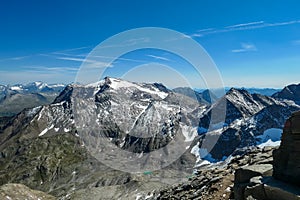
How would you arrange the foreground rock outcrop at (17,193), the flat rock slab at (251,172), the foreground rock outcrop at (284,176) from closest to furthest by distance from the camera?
the foreground rock outcrop at (284,176)
the flat rock slab at (251,172)
the foreground rock outcrop at (17,193)

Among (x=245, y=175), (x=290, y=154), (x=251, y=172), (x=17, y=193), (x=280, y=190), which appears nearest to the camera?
(x=280, y=190)

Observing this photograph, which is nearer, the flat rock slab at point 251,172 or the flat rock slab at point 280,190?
the flat rock slab at point 280,190

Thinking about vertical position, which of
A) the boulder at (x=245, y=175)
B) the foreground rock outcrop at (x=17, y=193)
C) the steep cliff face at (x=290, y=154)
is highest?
the steep cliff face at (x=290, y=154)

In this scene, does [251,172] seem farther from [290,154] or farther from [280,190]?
[280,190]

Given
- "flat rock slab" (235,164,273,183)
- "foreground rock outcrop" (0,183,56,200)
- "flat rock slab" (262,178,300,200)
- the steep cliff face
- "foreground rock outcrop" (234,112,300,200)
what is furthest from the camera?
"foreground rock outcrop" (0,183,56,200)

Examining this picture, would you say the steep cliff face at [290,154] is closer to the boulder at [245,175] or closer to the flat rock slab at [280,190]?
the flat rock slab at [280,190]

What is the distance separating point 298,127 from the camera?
80.2 feet

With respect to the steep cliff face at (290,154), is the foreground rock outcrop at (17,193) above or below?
below

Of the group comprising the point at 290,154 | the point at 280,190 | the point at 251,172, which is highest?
the point at 290,154

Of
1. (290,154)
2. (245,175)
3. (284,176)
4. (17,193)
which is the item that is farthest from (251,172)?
(17,193)

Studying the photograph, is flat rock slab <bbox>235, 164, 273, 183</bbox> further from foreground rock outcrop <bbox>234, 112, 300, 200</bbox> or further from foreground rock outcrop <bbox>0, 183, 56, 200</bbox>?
→ foreground rock outcrop <bbox>0, 183, 56, 200</bbox>

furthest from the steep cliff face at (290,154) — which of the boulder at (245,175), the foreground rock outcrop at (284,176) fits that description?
the boulder at (245,175)

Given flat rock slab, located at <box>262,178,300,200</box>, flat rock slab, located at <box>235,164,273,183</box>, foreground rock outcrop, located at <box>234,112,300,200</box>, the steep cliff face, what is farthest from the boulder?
flat rock slab, located at <box>262,178,300,200</box>

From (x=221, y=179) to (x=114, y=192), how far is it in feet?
398
